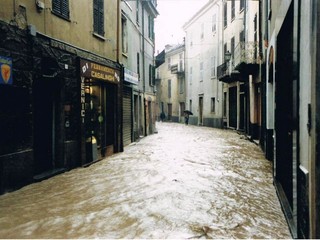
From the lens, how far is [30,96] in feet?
24.8

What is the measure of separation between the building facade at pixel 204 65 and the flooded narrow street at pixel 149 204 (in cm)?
2022

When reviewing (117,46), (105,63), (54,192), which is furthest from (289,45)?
(117,46)

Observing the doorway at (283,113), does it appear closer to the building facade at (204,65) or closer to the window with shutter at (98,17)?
the window with shutter at (98,17)

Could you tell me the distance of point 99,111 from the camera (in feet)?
40.8

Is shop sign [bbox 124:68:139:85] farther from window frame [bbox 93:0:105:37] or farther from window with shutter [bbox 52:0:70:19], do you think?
window with shutter [bbox 52:0:70:19]

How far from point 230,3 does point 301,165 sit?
79.9ft

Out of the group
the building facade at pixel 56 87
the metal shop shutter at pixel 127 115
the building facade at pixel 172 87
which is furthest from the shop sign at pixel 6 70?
the building facade at pixel 172 87

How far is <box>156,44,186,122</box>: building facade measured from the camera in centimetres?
4252

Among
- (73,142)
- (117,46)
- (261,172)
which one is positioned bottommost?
(261,172)

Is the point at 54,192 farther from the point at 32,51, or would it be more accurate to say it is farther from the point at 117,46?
the point at 117,46

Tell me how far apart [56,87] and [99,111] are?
3.36 m

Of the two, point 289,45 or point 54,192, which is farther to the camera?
point 54,192

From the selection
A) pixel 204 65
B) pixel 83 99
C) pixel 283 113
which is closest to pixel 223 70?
pixel 204 65

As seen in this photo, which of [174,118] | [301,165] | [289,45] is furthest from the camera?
[174,118]
